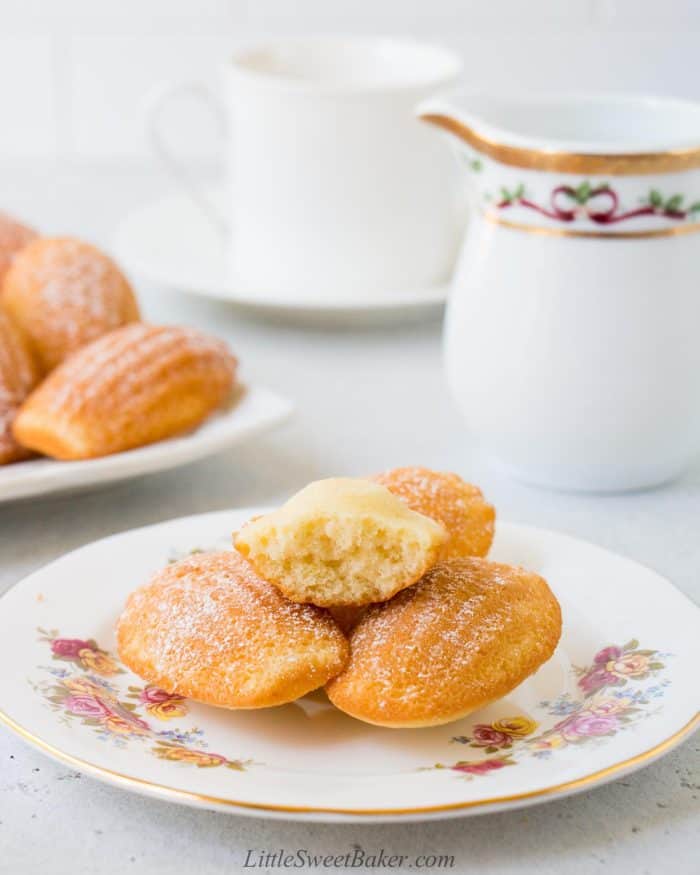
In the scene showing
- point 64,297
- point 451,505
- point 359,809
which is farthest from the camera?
point 64,297

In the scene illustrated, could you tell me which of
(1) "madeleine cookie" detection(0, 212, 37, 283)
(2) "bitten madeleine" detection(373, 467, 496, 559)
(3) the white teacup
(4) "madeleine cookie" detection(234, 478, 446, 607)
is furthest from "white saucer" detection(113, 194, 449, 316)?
(4) "madeleine cookie" detection(234, 478, 446, 607)

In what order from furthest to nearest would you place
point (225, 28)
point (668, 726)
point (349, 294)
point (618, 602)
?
point (225, 28), point (349, 294), point (618, 602), point (668, 726)

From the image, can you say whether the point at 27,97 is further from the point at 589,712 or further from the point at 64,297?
the point at 589,712

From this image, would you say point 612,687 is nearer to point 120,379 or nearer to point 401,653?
point 401,653

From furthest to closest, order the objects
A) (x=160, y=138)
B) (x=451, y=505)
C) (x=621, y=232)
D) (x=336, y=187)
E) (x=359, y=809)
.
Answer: (x=160, y=138) → (x=336, y=187) → (x=621, y=232) → (x=451, y=505) → (x=359, y=809)

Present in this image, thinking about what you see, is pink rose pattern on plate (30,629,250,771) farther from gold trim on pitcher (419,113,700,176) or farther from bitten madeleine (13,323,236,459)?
gold trim on pitcher (419,113,700,176)

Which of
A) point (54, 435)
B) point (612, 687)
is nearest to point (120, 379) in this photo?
point (54, 435)

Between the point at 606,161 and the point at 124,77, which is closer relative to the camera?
the point at 606,161

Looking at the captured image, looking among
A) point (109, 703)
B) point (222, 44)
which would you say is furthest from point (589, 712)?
point (222, 44)

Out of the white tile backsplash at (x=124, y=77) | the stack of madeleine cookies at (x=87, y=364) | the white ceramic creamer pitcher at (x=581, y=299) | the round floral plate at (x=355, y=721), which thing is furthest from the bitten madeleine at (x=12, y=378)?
the white tile backsplash at (x=124, y=77)
